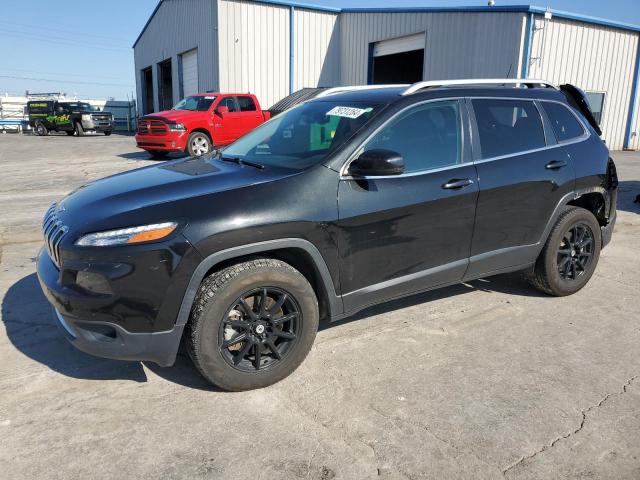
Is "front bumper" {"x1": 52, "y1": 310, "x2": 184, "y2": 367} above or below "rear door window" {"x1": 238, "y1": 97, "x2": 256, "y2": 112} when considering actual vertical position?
below

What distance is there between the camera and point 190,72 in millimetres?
25141

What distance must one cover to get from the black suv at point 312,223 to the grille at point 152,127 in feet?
36.0

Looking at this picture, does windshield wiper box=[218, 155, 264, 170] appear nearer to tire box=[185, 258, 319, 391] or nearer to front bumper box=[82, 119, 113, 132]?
tire box=[185, 258, 319, 391]

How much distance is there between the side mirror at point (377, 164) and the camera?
304 centimetres

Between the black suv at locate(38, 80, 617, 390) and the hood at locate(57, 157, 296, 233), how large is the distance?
0.01m

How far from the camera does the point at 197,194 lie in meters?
2.82

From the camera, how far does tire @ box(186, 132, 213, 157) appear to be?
14.4m

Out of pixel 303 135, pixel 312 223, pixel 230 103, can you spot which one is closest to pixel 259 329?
pixel 312 223

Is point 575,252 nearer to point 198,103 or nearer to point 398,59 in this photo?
point 198,103

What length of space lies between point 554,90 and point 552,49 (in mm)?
14633

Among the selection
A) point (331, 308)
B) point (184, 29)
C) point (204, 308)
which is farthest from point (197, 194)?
point (184, 29)

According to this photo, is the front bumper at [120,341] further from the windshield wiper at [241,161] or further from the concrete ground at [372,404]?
the windshield wiper at [241,161]

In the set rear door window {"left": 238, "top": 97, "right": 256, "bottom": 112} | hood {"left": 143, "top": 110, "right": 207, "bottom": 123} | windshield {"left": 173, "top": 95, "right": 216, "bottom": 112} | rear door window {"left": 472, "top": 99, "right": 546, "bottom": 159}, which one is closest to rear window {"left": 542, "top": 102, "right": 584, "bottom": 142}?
rear door window {"left": 472, "top": 99, "right": 546, "bottom": 159}

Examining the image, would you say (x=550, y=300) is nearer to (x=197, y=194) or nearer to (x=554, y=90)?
(x=554, y=90)
